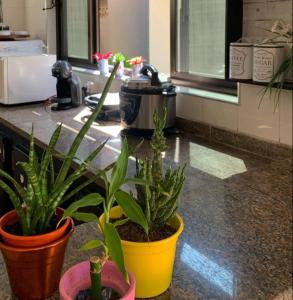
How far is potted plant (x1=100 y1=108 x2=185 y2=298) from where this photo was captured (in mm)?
855

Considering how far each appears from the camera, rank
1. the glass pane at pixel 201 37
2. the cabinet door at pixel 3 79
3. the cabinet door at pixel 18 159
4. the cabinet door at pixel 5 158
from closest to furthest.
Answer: the glass pane at pixel 201 37
the cabinet door at pixel 18 159
the cabinet door at pixel 5 158
the cabinet door at pixel 3 79

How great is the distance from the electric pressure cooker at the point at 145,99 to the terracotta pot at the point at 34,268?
1.21 m

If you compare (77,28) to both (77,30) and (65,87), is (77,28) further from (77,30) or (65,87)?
(65,87)

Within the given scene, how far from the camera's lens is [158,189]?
870mm

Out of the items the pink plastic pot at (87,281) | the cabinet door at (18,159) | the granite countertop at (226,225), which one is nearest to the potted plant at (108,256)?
the pink plastic pot at (87,281)

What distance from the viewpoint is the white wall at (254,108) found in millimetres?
1672

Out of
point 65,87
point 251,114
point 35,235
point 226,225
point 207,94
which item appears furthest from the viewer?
point 65,87

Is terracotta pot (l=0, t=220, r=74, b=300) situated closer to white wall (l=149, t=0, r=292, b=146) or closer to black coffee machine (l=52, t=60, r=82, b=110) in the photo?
white wall (l=149, t=0, r=292, b=146)

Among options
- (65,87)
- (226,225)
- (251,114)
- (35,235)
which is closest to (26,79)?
(65,87)

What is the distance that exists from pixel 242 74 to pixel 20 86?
5.39ft

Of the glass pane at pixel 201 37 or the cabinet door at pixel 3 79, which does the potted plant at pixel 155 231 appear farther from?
the cabinet door at pixel 3 79

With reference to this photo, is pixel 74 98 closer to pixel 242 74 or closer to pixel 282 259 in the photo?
pixel 242 74

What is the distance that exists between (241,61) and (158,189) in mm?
993

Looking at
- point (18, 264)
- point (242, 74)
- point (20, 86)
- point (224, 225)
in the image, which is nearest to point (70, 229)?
point (18, 264)
